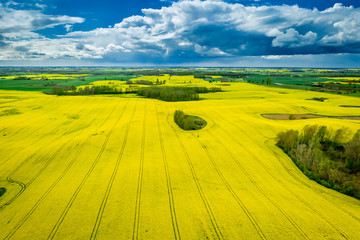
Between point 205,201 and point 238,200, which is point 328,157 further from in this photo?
point 205,201

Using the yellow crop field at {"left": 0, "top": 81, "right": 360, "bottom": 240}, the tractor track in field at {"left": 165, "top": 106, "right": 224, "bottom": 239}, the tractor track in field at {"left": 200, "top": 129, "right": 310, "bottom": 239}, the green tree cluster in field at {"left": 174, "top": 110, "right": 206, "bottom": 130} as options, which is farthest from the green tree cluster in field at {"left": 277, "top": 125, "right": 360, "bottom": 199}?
the green tree cluster in field at {"left": 174, "top": 110, "right": 206, "bottom": 130}

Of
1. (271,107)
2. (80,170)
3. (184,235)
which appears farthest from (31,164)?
(271,107)

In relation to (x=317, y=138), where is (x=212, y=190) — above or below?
below

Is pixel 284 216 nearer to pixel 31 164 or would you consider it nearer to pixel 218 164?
pixel 218 164

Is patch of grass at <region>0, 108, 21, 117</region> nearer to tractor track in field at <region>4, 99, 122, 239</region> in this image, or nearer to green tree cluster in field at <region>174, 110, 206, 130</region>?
tractor track in field at <region>4, 99, 122, 239</region>

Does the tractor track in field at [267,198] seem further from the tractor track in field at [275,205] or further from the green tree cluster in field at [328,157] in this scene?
the green tree cluster in field at [328,157]

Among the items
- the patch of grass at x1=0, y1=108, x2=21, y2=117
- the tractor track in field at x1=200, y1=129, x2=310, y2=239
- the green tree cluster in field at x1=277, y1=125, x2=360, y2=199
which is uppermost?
the patch of grass at x1=0, y1=108, x2=21, y2=117
